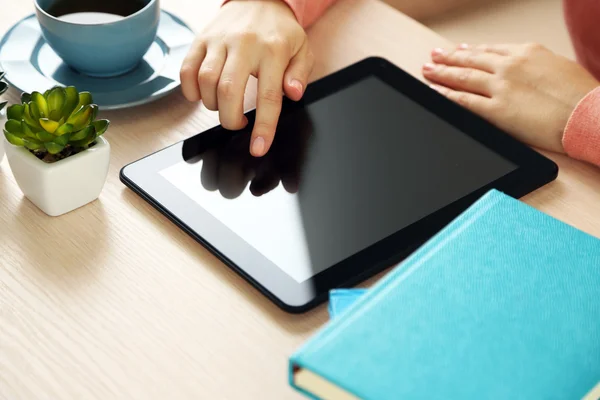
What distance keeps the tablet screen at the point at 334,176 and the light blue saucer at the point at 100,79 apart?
0.36 ft

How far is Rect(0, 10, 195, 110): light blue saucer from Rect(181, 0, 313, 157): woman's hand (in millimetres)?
51

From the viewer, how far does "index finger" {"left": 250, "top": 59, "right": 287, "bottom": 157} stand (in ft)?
2.73

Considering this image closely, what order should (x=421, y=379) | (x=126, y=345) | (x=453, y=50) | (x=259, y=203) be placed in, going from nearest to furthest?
(x=421, y=379) → (x=126, y=345) → (x=259, y=203) → (x=453, y=50)

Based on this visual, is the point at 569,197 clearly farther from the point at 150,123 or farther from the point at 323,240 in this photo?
the point at 150,123

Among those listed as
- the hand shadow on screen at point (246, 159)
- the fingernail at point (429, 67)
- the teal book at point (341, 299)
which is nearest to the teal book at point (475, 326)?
the teal book at point (341, 299)

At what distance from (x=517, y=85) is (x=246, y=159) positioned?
0.34 metres

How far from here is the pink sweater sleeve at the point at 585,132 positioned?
853 mm

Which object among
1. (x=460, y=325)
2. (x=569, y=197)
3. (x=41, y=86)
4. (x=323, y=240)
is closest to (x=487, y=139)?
(x=569, y=197)

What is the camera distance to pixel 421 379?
528 millimetres

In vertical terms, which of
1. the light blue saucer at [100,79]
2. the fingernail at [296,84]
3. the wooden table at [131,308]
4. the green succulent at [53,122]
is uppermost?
the green succulent at [53,122]

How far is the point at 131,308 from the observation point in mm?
686

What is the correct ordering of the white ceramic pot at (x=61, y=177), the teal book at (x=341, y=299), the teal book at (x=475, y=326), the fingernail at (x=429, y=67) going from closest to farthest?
1. the teal book at (x=475, y=326)
2. the teal book at (x=341, y=299)
3. the white ceramic pot at (x=61, y=177)
4. the fingernail at (x=429, y=67)

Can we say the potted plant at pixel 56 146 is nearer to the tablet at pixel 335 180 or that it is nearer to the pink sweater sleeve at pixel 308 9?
the tablet at pixel 335 180

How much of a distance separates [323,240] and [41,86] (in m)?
0.38
